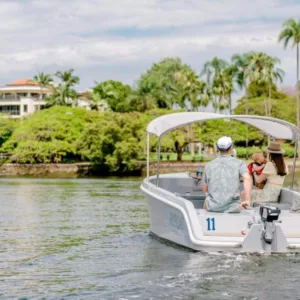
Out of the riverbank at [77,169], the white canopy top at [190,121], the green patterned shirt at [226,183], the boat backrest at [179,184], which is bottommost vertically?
the riverbank at [77,169]

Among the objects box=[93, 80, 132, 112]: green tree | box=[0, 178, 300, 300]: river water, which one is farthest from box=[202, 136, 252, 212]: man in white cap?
box=[93, 80, 132, 112]: green tree

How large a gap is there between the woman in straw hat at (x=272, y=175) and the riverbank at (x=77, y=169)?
2062 inches

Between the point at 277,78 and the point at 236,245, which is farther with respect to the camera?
the point at 277,78

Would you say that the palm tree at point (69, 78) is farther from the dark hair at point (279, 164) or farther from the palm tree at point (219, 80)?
the dark hair at point (279, 164)

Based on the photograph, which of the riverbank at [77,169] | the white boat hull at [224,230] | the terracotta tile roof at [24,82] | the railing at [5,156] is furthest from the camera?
the terracotta tile roof at [24,82]

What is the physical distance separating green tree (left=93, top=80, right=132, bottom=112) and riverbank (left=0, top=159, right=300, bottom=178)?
111ft

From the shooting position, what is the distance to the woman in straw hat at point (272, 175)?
46.7ft

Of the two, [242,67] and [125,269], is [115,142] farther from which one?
[125,269]

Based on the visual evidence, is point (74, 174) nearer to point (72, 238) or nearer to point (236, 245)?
point (72, 238)

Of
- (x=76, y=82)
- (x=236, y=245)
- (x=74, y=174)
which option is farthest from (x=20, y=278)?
(x=76, y=82)

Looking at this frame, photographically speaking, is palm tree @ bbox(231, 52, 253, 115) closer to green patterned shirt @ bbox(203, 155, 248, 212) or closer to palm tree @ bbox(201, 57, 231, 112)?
palm tree @ bbox(201, 57, 231, 112)

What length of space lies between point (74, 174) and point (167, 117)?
57262 mm

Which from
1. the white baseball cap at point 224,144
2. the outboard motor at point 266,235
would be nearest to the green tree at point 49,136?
the white baseball cap at point 224,144

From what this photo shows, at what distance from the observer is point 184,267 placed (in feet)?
36.1
